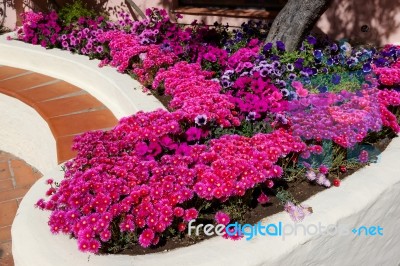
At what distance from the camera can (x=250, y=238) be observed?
96.4 inches

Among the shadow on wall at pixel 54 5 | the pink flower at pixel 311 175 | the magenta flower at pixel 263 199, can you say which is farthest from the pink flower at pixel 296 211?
the shadow on wall at pixel 54 5

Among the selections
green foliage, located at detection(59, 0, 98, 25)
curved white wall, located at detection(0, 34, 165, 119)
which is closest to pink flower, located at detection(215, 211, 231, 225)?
curved white wall, located at detection(0, 34, 165, 119)

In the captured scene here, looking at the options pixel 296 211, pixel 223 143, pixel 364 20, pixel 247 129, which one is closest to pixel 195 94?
pixel 247 129

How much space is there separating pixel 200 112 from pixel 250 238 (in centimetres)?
113

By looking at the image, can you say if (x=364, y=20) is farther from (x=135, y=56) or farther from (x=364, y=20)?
(x=135, y=56)

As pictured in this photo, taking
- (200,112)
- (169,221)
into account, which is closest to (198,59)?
(200,112)

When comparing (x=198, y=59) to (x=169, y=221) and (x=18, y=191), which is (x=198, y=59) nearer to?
(x=18, y=191)

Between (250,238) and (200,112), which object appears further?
(200,112)

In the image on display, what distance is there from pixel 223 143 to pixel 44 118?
2271 mm

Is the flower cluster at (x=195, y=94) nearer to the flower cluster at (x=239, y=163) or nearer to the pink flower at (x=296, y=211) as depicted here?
the flower cluster at (x=239, y=163)

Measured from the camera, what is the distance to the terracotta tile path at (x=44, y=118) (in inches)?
153

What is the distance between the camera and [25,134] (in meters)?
4.77

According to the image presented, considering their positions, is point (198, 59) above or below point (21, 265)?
above

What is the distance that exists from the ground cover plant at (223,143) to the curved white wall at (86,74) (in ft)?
0.67
